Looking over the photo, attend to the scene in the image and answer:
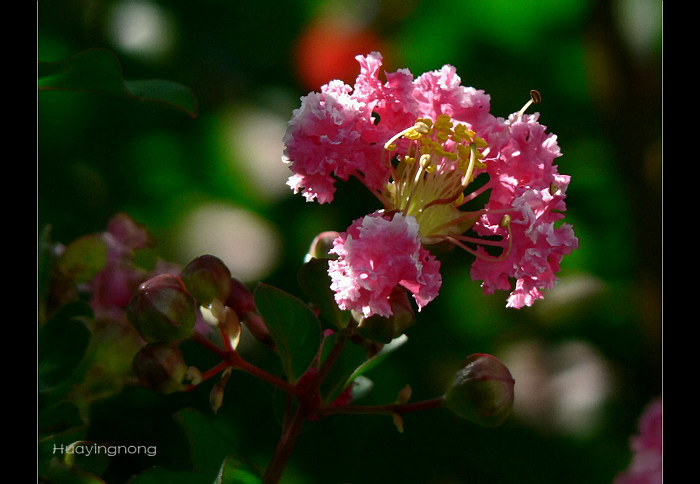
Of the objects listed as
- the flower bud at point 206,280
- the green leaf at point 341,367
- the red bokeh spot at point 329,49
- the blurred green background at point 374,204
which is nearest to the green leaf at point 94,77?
the flower bud at point 206,280

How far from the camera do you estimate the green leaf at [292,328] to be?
2.65 feet

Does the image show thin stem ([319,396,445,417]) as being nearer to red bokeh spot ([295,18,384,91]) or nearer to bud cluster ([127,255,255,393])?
bud cluster ([127,255,255,393])

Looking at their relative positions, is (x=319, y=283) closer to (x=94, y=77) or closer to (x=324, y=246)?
(x=324, y=246)

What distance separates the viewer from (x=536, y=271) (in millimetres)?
746

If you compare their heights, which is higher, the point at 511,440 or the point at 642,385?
the point at 642,385

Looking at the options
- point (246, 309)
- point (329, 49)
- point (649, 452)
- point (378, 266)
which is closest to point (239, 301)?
point (246, 309)

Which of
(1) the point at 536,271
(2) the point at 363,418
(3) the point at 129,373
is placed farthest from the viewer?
(2) the point at 363,418

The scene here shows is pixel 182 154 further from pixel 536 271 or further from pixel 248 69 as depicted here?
pixel 536 271

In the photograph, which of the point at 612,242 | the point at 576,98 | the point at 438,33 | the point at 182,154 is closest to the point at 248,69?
the point at 182,154

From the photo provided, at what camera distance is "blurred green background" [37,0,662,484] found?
135 cm

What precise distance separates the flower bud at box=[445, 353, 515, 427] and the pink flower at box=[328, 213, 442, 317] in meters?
0.11

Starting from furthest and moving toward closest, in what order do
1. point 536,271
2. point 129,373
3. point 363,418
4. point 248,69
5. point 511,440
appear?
point 248,69, point 511,440, point 363,418, point 129,373, point 536,271

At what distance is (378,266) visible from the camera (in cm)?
71

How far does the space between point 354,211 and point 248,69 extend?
373mm
